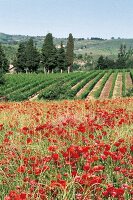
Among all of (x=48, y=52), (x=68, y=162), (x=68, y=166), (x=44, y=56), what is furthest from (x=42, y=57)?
(x=68, y=162)

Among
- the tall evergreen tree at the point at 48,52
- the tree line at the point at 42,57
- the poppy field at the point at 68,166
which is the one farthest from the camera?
the tall evergreen tree at the point at 48,52

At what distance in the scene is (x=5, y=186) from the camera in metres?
4.36

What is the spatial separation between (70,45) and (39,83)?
123 ft

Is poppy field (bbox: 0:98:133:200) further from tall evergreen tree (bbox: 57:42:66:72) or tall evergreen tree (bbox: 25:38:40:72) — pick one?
tall evergreen tree (bbox: 57:42:66:72)

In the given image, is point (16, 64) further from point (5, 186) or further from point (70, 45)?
point (5, 186)

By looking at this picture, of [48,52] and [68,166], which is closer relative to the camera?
[68,166]

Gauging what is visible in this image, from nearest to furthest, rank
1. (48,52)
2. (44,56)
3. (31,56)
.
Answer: (31,56), (48,52), (44,56)

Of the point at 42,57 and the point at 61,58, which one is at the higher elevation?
the point at 42,57

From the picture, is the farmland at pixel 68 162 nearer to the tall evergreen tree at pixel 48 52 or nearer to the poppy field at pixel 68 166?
the poppy field at pixel 68 166

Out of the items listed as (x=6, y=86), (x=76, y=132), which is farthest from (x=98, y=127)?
(x=6, y=86)

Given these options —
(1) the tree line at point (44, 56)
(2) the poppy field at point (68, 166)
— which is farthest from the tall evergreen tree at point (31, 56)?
(2) the poppy field at point (68, 166)

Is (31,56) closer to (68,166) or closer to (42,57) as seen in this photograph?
(42,57)

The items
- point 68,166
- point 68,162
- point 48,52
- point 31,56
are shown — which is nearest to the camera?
point 68,162

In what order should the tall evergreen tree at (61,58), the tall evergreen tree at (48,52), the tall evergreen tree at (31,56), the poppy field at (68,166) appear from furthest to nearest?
the tall evergreen tree at (61,58) < the tall evergreen tree at (48,52) < the tall evergreen tree at (31,56) < the poppy field at (68,166)
